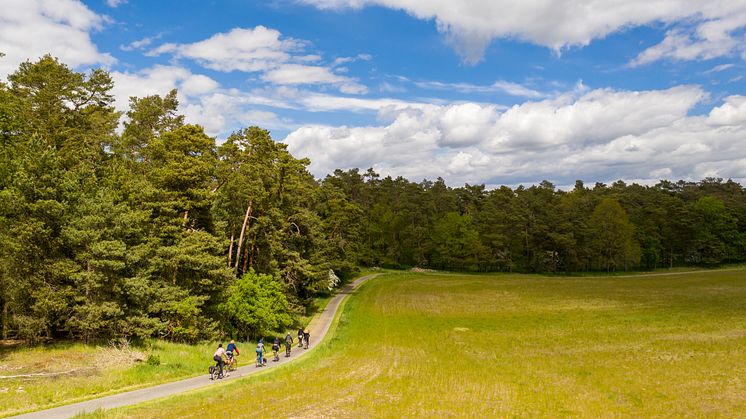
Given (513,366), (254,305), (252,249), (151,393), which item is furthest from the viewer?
(252,249)

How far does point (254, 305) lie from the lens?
3488cm

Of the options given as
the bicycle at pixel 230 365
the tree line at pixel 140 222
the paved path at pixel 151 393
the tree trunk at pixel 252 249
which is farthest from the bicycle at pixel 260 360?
the tree trunk at pixel 252 249

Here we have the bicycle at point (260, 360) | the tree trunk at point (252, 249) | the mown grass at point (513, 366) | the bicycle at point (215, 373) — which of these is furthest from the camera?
the tree trunk at point (252, 249)

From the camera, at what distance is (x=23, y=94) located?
37656mm

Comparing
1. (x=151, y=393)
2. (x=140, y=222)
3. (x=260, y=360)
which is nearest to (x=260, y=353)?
(x=260, y=360)

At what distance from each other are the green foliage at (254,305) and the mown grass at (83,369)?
4.89 metres

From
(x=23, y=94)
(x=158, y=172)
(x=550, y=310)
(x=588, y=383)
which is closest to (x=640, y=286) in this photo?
(x=550, y=310)

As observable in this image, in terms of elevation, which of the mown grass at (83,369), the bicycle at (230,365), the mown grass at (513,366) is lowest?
the mown grass at (513,366)

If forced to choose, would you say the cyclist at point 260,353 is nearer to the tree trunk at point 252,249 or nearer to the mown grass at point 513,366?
the mown grass at point 513,366

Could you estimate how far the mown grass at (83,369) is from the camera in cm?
1808

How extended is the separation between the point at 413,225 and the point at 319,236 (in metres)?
65.0

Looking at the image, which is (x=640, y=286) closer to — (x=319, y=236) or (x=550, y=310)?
(x=550, y=310)

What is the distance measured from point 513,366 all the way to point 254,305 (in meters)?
19.4

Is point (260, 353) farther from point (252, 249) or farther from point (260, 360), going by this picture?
point (252, 249)
